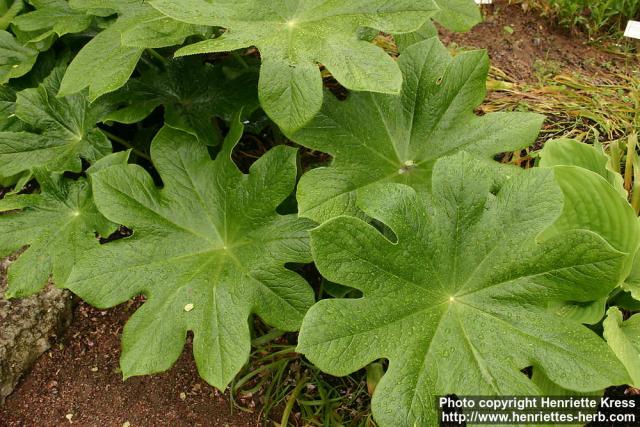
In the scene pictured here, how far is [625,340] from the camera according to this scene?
1.25 metres

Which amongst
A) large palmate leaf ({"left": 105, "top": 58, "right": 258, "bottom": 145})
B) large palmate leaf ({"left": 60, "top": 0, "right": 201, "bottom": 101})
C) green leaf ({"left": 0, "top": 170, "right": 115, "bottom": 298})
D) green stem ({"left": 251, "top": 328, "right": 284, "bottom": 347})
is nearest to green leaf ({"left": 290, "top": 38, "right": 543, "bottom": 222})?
large palmate leaf ({"left": 105, "top": 58, "right": 258, "bottom": 145})

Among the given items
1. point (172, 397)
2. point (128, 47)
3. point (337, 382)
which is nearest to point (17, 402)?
point (172, 397)

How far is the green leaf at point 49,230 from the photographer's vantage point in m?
1.46

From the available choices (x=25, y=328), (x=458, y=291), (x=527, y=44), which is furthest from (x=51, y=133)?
(x=527, y=44)

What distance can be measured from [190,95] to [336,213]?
0.62m

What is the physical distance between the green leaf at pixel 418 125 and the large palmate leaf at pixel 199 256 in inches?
6.1

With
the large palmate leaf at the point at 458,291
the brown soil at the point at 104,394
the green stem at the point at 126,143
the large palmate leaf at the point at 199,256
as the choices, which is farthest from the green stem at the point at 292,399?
the green stem at the point at 126,143

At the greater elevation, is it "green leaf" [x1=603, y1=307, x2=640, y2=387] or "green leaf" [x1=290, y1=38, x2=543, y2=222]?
"green leaf" [x1=290, y1=38, x2=543, y2=222]

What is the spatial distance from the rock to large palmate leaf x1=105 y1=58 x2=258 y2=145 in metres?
0.58

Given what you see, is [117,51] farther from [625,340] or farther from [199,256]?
[625,340]

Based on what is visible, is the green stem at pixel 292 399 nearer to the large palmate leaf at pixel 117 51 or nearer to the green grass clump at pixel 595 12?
the large palmate leaf at pixel 117 51

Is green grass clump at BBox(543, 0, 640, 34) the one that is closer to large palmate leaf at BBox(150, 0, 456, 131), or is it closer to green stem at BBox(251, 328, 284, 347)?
large palmate leaf at BBox(150, 0, 456, 131)

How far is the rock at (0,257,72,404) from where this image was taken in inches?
63.3

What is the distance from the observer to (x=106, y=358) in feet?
5.49
